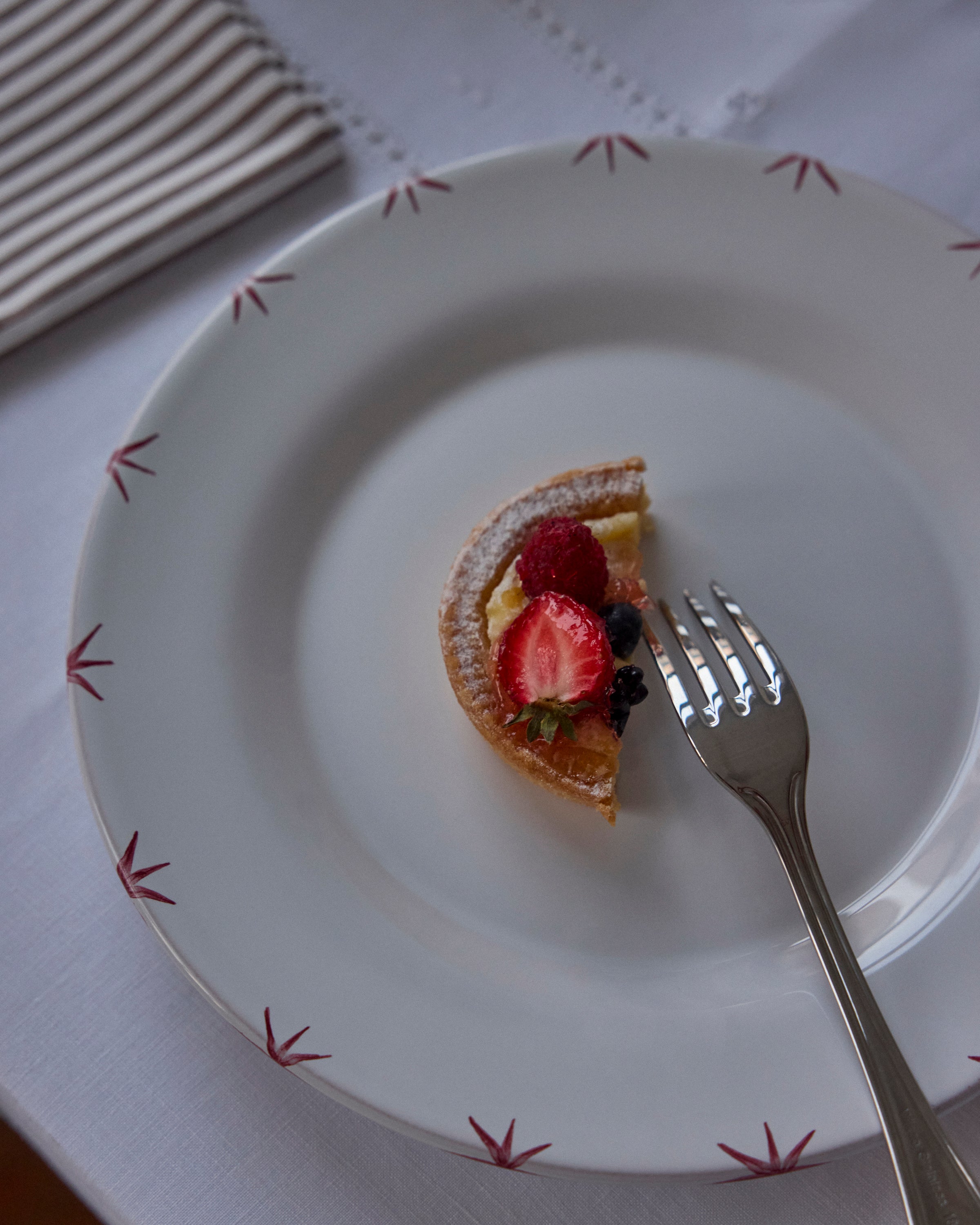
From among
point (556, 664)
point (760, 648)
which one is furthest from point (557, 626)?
point (760, 648)

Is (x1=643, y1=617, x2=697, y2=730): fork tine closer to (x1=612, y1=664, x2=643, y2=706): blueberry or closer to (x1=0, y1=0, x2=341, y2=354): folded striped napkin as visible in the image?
(x1=612, y1=664, x2=643, y2=706): blueberry

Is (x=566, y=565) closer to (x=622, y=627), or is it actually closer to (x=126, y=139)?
(x=622, y=627)

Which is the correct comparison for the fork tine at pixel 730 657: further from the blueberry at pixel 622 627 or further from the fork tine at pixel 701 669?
the blueberry at pixel 622 627

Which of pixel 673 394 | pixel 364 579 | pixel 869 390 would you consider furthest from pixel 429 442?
pixel 869 390

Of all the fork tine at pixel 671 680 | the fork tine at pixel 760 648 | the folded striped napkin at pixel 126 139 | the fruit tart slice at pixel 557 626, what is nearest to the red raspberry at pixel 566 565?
the fruit tart slice at pixel 557 626

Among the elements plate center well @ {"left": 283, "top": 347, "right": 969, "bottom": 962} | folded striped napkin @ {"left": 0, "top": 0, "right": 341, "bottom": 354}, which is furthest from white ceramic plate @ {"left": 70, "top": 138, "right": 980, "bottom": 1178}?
folded striped napkin @ {"left": 0, "top": 0, "right": 341, "bottom": 354}
